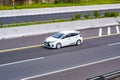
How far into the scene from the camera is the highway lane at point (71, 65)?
56.0 feet

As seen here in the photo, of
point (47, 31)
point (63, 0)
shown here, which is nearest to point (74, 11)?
point (63, 0)

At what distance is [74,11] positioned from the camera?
173 ft

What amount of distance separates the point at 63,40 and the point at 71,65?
5.67 metres

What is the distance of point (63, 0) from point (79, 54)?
48322 millimetres

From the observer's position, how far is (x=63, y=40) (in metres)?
24.8

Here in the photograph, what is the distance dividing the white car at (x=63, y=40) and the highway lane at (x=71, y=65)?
57 centimetres

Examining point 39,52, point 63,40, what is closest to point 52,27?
point 63,40

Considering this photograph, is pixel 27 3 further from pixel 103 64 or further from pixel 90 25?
pixel 103 64

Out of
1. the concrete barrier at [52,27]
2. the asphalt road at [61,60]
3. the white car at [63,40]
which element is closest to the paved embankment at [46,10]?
the concrete barrier at [52,27]

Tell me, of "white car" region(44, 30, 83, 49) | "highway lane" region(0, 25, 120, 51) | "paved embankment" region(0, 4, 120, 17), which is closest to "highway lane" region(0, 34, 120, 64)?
"white car" region(44, 30, 83, 49)

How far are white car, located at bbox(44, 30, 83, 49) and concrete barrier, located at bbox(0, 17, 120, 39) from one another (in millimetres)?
4343

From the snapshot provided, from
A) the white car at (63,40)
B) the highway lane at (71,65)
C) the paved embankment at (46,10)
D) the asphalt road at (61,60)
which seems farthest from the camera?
the paved embankment at (46,10)

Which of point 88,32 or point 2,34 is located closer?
point 2,34

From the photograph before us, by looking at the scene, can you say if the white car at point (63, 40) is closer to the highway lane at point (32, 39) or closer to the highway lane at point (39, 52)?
the highway lane at point (39, 52)
